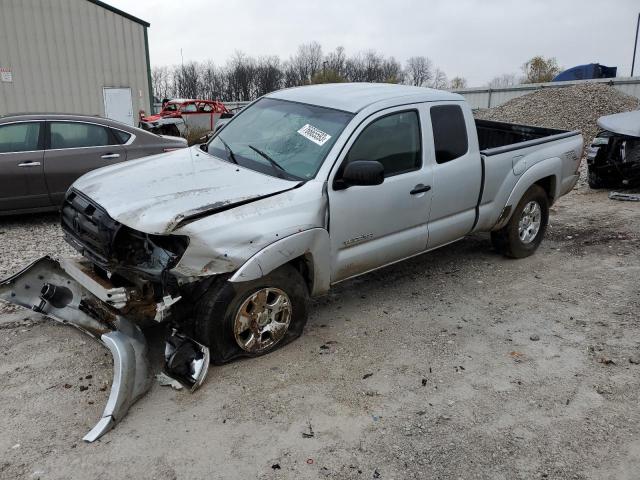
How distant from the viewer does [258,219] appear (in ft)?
11.8

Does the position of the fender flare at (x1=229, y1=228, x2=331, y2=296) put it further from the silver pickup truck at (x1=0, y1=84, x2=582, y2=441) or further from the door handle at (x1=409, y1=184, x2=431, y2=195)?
the door handle at (x1=409, y1=184, x2=431, y2=195)

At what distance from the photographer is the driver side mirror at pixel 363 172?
3.89 meters

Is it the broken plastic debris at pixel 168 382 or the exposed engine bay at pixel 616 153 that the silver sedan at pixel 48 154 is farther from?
the exposed engine bay at pixel 616 153

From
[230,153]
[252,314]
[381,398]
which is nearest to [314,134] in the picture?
[230,153]

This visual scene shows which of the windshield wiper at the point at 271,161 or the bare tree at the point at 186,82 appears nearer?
the windshield wiper at the point at 271,161

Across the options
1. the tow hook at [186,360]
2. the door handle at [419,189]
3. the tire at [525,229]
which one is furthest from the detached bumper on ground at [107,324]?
the tire at [525,229]

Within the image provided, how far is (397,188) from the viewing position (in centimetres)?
443

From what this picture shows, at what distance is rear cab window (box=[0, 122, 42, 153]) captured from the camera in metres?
6.78

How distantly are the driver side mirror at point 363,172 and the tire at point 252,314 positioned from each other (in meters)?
0.80

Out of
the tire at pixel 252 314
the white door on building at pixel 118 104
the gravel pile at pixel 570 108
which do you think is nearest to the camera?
the tire at pixel 252 314

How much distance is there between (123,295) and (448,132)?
316 cm

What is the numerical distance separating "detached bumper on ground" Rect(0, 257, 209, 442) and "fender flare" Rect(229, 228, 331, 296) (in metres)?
0.65

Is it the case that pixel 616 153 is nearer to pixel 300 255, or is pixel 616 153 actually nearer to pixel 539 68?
pixel 300 255

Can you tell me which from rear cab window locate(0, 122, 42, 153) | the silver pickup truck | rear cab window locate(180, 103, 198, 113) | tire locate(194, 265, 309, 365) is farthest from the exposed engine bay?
→ rear cab window locate(180, 103, 198, 113)
